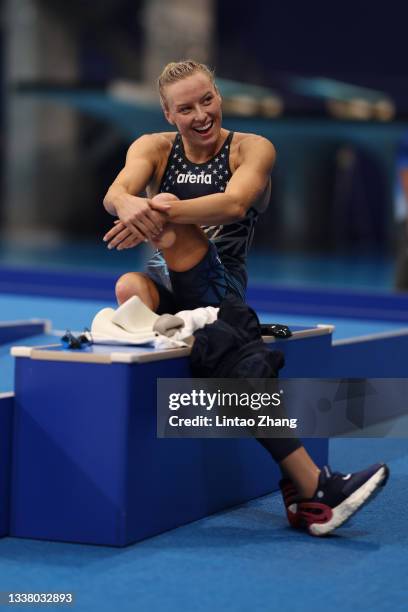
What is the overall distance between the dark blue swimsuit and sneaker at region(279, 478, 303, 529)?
0.51 m

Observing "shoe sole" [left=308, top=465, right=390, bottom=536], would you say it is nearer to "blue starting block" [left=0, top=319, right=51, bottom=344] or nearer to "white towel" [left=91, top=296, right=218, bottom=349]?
"white towel" [left=91, top=296, right=218, bottom=349]

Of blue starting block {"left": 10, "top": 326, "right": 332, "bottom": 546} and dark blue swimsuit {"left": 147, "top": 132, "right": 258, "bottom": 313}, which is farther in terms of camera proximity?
dark blue swimsuit {"left": 147, "top": 132, "right": 258, "bottom": 313}

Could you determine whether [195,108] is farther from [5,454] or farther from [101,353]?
[5,454]

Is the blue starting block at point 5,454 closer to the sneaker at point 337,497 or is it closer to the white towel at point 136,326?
the white towel at point 136,326

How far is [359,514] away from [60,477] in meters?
0.80

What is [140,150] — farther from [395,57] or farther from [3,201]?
[3,201]

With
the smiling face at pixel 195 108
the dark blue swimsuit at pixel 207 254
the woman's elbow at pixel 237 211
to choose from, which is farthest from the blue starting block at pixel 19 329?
the woman's elbow at pixel 237 211

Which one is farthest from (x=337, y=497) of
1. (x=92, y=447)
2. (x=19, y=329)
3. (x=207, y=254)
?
(x=19, y=329)

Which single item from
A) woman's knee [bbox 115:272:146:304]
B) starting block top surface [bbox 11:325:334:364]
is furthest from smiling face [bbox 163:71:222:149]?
starting block top surface [bbox 11:325:334:364]

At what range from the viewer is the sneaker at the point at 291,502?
112 inches

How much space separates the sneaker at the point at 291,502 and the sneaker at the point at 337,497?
0.04ft

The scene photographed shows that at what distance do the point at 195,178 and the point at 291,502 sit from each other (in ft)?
3.05

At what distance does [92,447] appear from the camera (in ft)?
8.74

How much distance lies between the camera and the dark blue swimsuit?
302 centimetres
